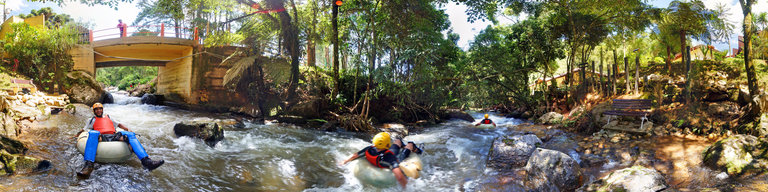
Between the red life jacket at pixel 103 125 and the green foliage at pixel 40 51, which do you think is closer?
the red life jacket at pixel 103 125

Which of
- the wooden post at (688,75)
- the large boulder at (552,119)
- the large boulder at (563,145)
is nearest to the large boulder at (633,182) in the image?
the large boulder at (563,145)

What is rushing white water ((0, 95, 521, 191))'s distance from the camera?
14.7 ft

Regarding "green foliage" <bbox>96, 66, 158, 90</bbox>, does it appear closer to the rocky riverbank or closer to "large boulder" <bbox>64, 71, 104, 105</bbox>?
"large boulder" <bbox>64, 71, 104, 105</bbox>

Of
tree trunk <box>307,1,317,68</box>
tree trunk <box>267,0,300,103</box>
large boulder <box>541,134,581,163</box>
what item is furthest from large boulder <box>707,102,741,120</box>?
tree trunk <box>307,1,317,68</box>

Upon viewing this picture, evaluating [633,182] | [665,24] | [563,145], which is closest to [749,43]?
[563,145]

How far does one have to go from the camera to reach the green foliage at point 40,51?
1220cm

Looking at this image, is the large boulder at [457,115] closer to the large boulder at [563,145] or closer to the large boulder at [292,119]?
the large boulder at [292,119]

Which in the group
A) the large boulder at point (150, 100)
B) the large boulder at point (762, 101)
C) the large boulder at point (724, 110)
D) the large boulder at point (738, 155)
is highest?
the large boulder at point (150, 100)

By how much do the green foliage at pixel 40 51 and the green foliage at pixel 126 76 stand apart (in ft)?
60.7

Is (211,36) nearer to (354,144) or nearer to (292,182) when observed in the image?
(354,144)

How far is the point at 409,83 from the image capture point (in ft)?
38.4

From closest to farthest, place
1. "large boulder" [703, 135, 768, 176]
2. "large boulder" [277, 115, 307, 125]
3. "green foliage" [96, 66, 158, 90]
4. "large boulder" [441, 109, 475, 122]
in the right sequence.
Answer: "large boulder" [703, 135, 768, 176], "large boulder" [277, 115, 307, 125], "large boulder" [441, 109, 475, 122], "green foliage" [96, 66, 158, 90]

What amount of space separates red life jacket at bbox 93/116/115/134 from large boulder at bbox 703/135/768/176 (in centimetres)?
877

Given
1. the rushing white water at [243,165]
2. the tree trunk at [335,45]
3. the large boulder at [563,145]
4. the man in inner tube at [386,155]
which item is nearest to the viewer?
the rushing white water at [243,165]
